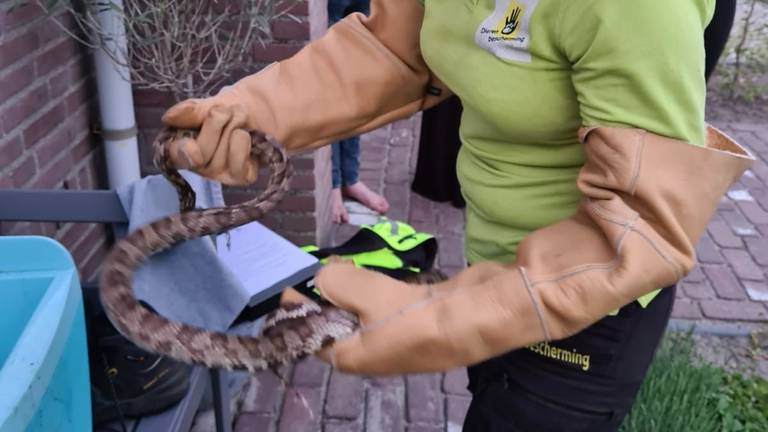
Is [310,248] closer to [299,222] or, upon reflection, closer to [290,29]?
[299,222]

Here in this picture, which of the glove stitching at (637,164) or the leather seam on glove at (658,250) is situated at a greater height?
the glove stitching at (637,164)

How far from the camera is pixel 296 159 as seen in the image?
14.3 feet

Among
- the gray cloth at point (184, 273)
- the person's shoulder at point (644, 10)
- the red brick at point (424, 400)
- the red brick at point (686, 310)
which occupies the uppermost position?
the person's shoulder at point (644, 10)

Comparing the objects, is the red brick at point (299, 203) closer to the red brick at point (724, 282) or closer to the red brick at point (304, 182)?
the red brick at point (304, 182)

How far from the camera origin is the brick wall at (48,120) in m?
2.96

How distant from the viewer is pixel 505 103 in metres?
1.77

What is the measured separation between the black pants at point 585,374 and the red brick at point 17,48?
2058 millimetres

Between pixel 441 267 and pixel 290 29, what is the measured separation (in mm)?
1707

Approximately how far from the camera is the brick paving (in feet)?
12.1

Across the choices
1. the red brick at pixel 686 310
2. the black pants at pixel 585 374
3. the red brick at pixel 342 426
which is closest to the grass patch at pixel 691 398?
the red brick at pixel 686 310

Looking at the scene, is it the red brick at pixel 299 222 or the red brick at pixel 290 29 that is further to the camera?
the red brick at pixel 299 222

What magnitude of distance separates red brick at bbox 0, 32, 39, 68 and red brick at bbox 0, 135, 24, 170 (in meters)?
0.26

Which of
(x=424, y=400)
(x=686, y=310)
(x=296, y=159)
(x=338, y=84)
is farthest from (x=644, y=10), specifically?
(x=686, y=310)

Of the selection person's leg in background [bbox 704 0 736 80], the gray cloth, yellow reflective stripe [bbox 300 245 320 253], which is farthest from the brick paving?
person's leg in background [bbox 704 0 736 80]
